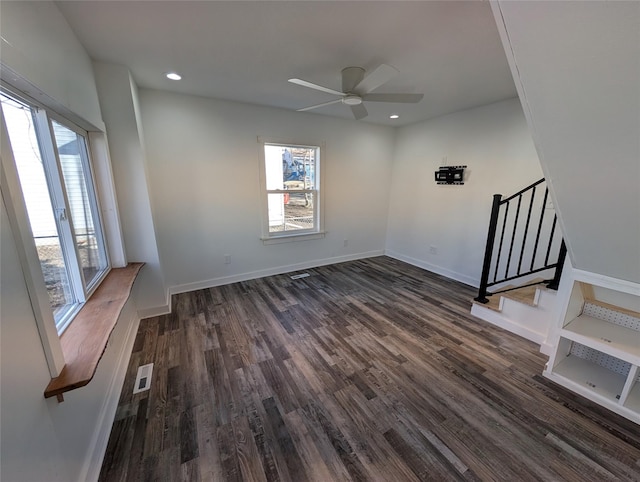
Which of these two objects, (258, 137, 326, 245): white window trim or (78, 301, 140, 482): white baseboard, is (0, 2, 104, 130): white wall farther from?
(258, 137, 326, 245): white window trim

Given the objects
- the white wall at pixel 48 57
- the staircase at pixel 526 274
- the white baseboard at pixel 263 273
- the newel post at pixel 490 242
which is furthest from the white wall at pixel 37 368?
the newel post at pixel 490 242

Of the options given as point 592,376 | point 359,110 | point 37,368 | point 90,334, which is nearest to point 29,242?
point 37,368

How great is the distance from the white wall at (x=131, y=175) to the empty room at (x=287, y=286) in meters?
0.02

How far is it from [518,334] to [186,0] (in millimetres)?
3828

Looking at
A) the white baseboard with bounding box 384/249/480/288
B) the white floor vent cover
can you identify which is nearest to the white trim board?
the white baseboard with bounding box 384/249/480/288

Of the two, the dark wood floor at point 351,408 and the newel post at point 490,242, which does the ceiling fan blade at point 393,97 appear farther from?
the dark wood floor at point 351,408

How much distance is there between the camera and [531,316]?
249 centimetres

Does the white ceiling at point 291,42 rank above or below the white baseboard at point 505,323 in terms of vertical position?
above

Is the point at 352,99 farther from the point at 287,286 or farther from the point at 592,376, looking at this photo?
the point at 592,376

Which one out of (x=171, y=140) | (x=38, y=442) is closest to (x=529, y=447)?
(x=38, y=442)

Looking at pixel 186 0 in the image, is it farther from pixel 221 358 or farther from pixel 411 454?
pixel 411 454

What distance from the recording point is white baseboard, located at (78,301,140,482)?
4.28 feet

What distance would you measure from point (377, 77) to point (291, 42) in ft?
2.34

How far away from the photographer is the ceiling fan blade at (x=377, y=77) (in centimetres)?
183
